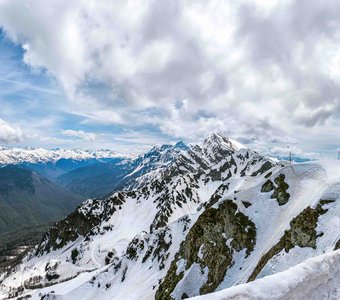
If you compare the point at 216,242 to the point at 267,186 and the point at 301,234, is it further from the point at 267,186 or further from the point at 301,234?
the point at 301,234

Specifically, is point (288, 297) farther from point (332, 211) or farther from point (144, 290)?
point (144, 290)

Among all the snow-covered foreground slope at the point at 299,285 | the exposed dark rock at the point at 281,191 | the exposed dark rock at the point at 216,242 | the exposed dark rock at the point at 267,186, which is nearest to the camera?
the snow-covered foreground slope at the point at 299,285

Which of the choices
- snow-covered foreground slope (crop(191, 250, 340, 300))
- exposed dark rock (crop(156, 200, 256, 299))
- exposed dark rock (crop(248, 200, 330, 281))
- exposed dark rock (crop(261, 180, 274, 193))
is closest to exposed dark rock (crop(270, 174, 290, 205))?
exposed dark rock (crop(261, 180, 274, 193))

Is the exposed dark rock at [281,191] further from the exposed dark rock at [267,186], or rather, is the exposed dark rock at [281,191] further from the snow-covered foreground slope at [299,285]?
the snow-covered foreground slope at [299,285]

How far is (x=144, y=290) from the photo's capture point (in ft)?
322

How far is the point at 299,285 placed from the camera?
9.82 meters

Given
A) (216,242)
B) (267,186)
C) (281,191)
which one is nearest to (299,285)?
(216,242)

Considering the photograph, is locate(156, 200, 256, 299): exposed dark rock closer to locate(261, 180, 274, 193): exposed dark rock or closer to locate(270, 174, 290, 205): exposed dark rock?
locate(270, 174, 290, 205): exposed dark rock

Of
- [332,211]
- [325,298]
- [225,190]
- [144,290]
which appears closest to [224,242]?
[332,211]

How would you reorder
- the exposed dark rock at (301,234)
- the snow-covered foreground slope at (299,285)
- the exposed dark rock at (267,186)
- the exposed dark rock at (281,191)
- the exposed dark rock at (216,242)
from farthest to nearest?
the exposed dark rock at (267,186) → the exposed dark rock at (281,191) → the exposed dark rock at (216,242) → the exposed dark rock at (301,234) → the snow-covered foreground slope at (299,285)

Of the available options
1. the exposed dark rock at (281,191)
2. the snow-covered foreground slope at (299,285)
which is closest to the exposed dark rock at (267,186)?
the exposed dark rock at (281,191)

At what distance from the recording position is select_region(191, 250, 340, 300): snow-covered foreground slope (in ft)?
27.5

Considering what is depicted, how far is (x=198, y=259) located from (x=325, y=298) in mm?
62135

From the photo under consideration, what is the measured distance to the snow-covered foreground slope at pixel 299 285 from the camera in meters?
8.39
